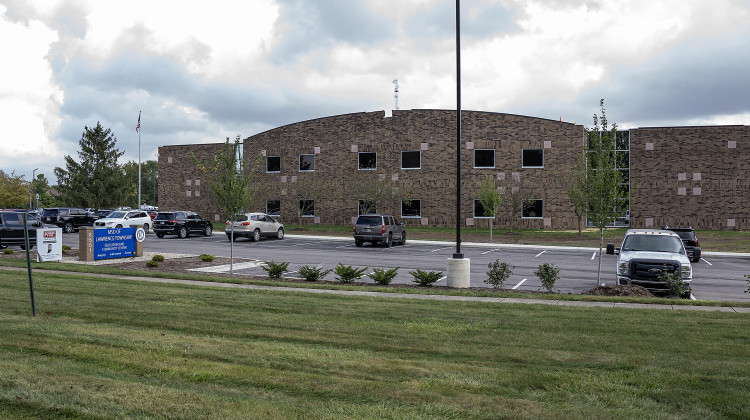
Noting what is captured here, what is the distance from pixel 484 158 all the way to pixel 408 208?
6.95 metres

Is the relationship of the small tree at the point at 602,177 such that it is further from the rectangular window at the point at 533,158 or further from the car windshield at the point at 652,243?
the rectangular window at the point at 533,158

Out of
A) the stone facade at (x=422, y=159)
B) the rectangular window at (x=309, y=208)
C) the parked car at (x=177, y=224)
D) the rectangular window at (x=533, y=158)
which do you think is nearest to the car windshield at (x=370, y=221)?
the parked car at (x=177, y=224)

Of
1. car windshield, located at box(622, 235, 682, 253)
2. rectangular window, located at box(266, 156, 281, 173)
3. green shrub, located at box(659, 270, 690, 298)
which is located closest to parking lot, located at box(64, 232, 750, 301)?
car windshield, located at box(622, 235, 682, 253)

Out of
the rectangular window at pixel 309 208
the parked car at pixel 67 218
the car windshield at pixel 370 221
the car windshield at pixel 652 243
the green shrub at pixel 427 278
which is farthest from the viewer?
the rectangular window at pixel 309 208

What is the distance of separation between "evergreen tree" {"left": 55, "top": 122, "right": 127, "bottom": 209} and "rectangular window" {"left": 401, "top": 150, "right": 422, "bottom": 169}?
2501 cm

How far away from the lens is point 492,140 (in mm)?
42344

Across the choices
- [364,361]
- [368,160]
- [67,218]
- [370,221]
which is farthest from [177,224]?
[364,361]

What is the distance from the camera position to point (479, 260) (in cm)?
2362

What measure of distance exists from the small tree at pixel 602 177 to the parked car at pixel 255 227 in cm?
2012

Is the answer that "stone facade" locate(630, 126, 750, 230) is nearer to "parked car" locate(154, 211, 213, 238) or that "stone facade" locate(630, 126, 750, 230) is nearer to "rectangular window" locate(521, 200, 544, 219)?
"rectangular window" locate(521, 200, 544, 219)

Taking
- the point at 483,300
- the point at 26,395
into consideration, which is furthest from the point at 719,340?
the point at 26,395

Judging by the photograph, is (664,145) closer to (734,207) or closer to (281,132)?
(734,207)

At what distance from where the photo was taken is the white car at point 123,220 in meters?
36.1

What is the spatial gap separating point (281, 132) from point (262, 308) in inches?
1557
